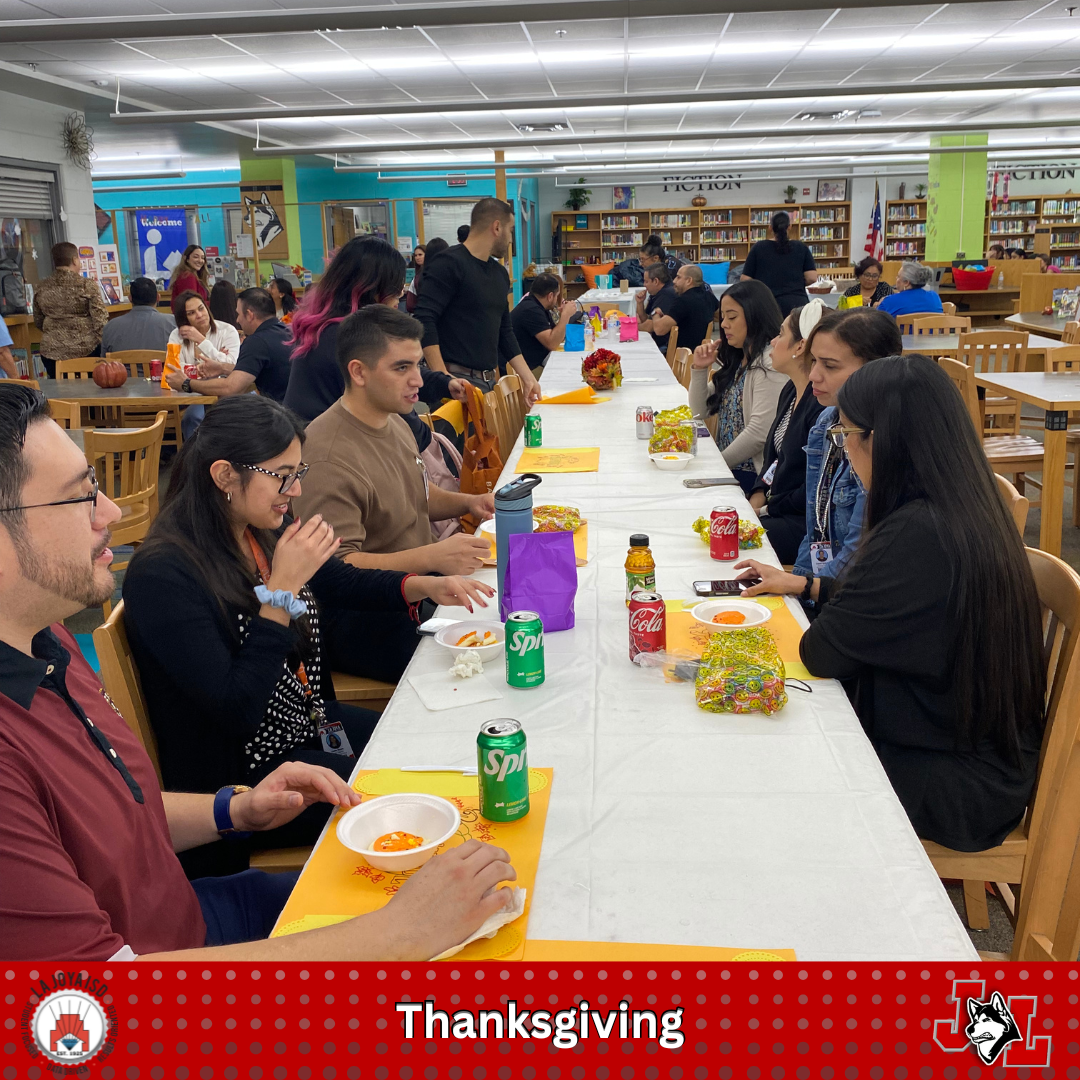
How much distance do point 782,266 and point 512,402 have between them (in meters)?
4.88

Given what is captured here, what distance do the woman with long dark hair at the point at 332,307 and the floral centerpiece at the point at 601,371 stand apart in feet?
6.38

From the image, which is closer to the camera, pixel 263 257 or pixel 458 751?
pixel 458 751

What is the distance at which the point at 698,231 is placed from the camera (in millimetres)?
21234

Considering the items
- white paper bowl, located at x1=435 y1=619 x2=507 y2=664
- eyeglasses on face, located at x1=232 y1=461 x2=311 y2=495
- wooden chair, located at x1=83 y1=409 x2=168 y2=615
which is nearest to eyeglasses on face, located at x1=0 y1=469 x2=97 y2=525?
eyeglasses on face, located at x1=232 y1=461 x2=311 y2=495

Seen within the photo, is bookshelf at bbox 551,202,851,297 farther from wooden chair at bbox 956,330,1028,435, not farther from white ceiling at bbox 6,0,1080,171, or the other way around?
wooden chair at bbox 956,330,1028,435

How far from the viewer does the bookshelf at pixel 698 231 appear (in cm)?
2084

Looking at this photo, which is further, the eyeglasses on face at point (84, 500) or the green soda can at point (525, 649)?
the green soda can at point (525, 649)

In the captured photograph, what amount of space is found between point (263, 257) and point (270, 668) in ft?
46.1

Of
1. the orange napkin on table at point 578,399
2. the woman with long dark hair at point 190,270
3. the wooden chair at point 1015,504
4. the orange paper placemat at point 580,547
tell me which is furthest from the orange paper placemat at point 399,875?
the woman with long dark hair at point 190,270
